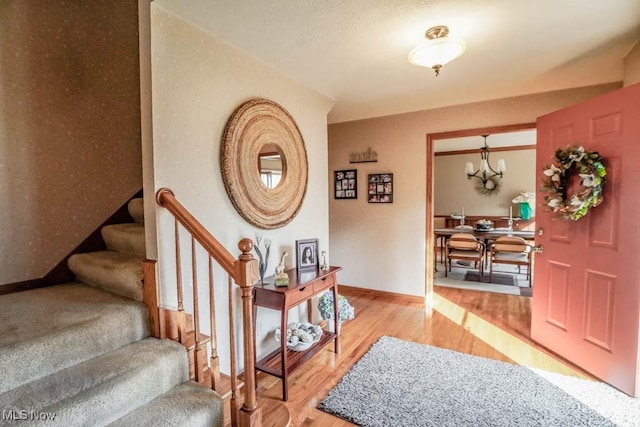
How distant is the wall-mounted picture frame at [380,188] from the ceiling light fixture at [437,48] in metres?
2.05


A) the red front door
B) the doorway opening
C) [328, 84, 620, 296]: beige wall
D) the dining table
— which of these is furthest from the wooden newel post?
the dining table

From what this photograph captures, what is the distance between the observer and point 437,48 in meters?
1.92

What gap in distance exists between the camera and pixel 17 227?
2115 mm

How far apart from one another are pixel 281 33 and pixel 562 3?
1.60m

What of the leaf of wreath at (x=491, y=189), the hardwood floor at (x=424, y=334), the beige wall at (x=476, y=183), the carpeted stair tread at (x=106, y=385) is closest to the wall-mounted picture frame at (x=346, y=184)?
the hardwood floor at (x=424, y=334)

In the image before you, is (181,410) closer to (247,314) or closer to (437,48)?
(247,314)

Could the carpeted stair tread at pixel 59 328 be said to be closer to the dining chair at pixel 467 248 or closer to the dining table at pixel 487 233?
the dining chair at pixel 467 248

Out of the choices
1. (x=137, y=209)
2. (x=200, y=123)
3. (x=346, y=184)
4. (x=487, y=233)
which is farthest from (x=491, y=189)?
(x=137, y=209)

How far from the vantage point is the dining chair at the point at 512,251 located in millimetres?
4410

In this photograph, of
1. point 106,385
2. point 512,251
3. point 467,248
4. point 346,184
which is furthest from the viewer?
point 467,248

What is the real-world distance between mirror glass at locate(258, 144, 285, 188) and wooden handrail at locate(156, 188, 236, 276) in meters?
0.80

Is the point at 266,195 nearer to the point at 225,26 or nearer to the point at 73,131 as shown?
the point at 225,26

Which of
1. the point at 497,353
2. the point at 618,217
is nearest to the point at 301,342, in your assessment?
the point at 497,353

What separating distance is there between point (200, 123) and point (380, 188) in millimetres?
2639
